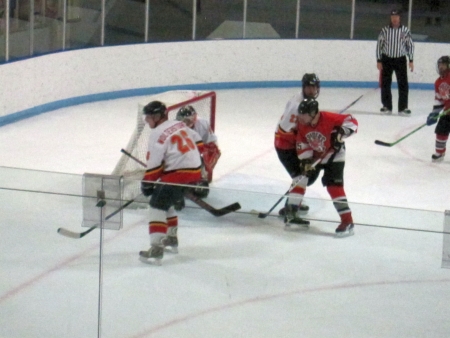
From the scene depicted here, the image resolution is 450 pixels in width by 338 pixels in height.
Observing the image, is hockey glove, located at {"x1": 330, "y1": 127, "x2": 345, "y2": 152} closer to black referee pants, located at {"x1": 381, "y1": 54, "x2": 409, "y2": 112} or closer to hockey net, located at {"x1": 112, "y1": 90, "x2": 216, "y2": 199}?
hockey net, located at {"x1": 112, "y1": 90, "x2": 216, "y2": 199}

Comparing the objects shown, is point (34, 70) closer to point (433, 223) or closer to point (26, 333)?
point (26, 333)

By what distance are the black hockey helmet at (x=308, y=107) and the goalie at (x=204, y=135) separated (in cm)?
77

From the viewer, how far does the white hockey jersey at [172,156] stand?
14.1 ft

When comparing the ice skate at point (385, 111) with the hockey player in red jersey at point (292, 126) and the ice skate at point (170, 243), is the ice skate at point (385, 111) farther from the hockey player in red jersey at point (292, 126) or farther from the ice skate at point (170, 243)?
the ice skate at point (170, 243)

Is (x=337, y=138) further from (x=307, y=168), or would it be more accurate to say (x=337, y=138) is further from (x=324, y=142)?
(x=307, y=168)

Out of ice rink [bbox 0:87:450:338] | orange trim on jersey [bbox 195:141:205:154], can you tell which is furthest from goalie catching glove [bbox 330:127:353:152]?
ice rink [bbox 0:87:450:338]

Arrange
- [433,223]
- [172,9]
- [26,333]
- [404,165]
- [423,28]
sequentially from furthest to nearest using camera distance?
[423,28], [172,9], [404,165], [26,333], [433,223]

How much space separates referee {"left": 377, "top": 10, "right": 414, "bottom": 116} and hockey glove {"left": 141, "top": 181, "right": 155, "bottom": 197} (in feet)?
20.5

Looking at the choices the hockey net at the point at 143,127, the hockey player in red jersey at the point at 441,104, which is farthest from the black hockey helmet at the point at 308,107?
the hockey player in red jersey at the point at 441,104

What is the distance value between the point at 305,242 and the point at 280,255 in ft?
0.27

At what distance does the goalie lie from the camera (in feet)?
17.2

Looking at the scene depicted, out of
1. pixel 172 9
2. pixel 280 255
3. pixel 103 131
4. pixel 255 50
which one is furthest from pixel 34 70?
pixel 280 255

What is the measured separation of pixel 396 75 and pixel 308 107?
4.43 m

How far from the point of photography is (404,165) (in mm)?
6773
